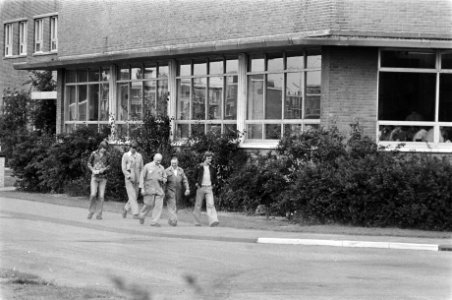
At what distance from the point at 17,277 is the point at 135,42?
19121 mm

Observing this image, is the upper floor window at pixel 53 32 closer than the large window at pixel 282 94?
No

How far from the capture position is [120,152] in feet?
81.9

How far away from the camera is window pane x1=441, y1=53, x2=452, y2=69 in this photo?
66.1ft

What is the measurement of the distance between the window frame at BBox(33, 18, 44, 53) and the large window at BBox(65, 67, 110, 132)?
13567 mm

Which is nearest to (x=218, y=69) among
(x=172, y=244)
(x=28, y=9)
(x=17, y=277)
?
(x=172, y=244)

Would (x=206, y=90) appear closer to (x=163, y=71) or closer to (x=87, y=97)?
(x=163, y=71)

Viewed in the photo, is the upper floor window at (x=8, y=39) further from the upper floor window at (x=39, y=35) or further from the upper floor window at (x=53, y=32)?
the upper floor window at (x=53, y=32)

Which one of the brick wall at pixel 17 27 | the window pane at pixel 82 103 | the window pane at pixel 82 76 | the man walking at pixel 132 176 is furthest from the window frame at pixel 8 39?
the man walking at pixel 132 176

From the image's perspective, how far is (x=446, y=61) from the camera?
20.2 metres

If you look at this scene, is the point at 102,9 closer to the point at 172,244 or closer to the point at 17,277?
the point at 172,244

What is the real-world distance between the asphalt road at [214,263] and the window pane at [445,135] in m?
7.08

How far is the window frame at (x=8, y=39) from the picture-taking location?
45.1 m

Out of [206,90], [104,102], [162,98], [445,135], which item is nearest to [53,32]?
[104,102]

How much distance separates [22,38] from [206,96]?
23586 mm
